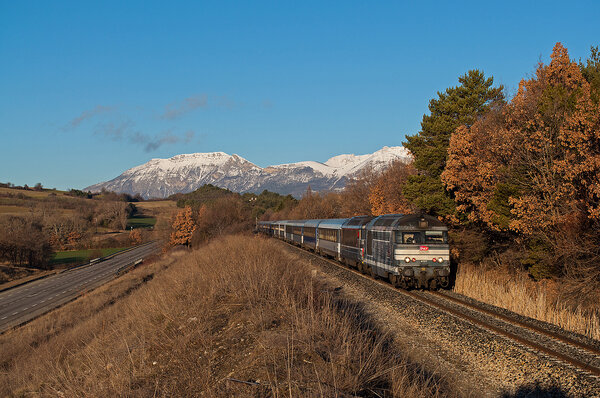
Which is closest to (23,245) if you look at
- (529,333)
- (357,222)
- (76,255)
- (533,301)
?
(76,255)

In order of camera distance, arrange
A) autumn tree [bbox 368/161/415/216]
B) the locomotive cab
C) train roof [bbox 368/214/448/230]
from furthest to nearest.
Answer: autumn tree [bbox 368/161/415/216] < train roof [bbox 368/214/448/230] < the locomotive cab

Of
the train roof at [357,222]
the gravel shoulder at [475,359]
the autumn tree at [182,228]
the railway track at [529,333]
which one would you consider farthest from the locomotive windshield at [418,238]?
the autumn tree at [182,228]

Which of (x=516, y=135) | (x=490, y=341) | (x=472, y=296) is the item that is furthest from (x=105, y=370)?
(x=516, y=135)

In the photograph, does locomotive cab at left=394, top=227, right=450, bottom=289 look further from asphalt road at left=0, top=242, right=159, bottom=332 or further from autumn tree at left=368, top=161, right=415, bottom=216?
asphalt road at left=0, top=242, right=159, bottom=332

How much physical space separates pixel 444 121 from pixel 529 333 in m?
22.2

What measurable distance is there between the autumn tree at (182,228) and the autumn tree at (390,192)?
32.8 metres

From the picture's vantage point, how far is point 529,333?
11242 millimetres

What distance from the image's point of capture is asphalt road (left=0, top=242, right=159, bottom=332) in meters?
41.5

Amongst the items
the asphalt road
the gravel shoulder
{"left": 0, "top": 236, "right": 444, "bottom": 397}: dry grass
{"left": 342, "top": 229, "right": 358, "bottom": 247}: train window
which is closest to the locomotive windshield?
{"left": 0, "top": 236, "right": 444, "bottom": 397}: dry grass

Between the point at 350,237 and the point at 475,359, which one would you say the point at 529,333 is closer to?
the point at 475,359

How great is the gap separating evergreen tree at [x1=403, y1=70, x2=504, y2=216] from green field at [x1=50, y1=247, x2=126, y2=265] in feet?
251

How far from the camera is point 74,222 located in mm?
115375

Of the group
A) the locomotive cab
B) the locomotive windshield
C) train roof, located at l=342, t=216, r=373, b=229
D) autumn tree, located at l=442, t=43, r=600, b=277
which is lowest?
the locomotive cab

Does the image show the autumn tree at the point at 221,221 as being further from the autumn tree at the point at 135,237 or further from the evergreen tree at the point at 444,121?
the autumn tree at the point at 135,237
